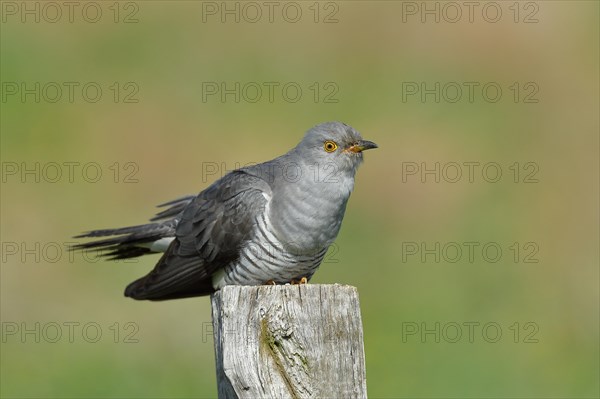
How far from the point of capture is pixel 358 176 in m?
10.4

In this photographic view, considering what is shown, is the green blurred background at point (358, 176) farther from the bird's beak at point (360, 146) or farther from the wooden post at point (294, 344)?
the wooden post at point (294, 344)

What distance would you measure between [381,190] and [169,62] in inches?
146

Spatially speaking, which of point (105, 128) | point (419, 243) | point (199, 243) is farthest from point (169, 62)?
point (199, 243)

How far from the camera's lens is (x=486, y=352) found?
27.3ft

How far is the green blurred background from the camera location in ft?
27.1

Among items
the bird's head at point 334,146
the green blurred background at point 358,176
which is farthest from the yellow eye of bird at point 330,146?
the green blurred background at point 358,176

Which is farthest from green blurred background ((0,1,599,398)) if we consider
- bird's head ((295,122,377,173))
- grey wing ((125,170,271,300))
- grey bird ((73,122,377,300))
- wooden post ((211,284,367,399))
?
wooden post ((211,284,367,399))

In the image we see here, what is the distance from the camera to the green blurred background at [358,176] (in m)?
8.26

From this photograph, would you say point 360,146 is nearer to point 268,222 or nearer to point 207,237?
point 268,222

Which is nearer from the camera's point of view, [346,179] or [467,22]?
[346,179]

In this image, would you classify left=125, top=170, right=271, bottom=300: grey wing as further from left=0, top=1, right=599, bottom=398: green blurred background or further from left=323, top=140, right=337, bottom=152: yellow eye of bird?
left=0, top=1, right=599, bottom=398: green blurred background

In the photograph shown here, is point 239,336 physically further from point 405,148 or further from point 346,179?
point 405,148

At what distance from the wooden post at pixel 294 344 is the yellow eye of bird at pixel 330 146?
6.93 feet

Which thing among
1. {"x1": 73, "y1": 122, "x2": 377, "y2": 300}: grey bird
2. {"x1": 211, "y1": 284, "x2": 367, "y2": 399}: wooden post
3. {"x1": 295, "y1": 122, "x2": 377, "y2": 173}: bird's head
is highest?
{"x1": 295, "y1": 122, "x2": 377, "y2": 173}: bird's head
